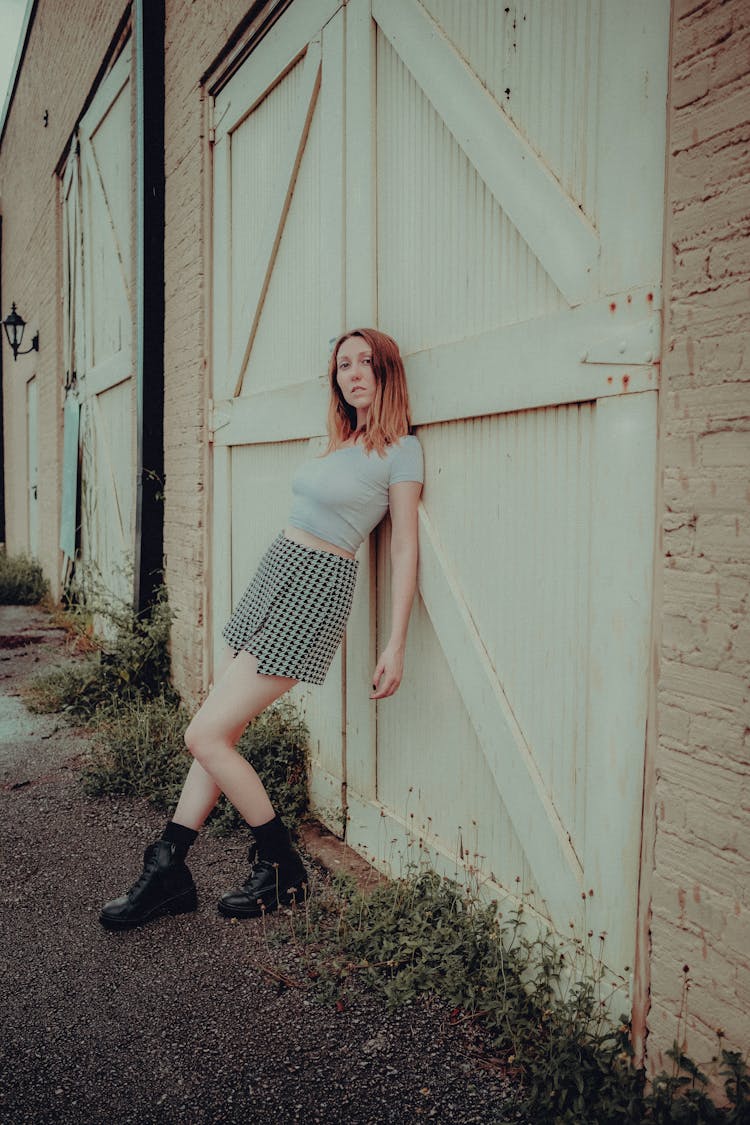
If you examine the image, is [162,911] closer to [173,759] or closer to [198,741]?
[198,741]

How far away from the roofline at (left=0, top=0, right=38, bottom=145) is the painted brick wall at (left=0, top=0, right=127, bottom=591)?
0.18 meters

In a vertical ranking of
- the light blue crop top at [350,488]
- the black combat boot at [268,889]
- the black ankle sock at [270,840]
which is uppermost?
the light blue crop top at [350,488]

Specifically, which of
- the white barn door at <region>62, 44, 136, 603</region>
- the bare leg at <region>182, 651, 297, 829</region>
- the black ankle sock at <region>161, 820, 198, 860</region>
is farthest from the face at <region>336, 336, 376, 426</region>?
the white barn door at <region>62, 44, 136, 603</region>

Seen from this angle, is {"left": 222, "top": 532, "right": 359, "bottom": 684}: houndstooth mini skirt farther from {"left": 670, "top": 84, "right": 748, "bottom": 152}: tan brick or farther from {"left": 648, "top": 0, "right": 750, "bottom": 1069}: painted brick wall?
{"left": 670, "top": 84, "right": 748, "bottom": 152}: tan brick

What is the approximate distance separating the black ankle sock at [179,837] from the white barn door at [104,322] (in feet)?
11.8

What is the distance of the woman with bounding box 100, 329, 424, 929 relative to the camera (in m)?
2.92

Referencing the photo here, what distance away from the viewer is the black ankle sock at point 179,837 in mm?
3018

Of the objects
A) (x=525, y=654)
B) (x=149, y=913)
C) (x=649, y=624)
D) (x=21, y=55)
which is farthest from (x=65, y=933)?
(x=21, y=55)

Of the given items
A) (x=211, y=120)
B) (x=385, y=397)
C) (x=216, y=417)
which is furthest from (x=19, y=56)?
(x=385, y=397)

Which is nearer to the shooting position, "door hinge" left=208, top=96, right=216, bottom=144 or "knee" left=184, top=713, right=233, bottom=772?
"knee" left=184, top=713, right=233, bottom=772

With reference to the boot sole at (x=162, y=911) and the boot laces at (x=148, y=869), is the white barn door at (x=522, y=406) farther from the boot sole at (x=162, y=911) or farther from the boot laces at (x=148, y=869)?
the boot laces at (x=148, y=869)

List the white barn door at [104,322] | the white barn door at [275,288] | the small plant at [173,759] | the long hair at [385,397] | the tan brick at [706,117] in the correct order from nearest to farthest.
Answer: the tan brick at [706,117], the long hair at [385,397], the white barn door at [275,288], the small plant at [173,759], the white barn door at [104,322]

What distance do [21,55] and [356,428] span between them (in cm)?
1189

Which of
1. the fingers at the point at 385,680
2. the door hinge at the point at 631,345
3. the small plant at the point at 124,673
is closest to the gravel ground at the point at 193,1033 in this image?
the fingers at the point at 385,680
